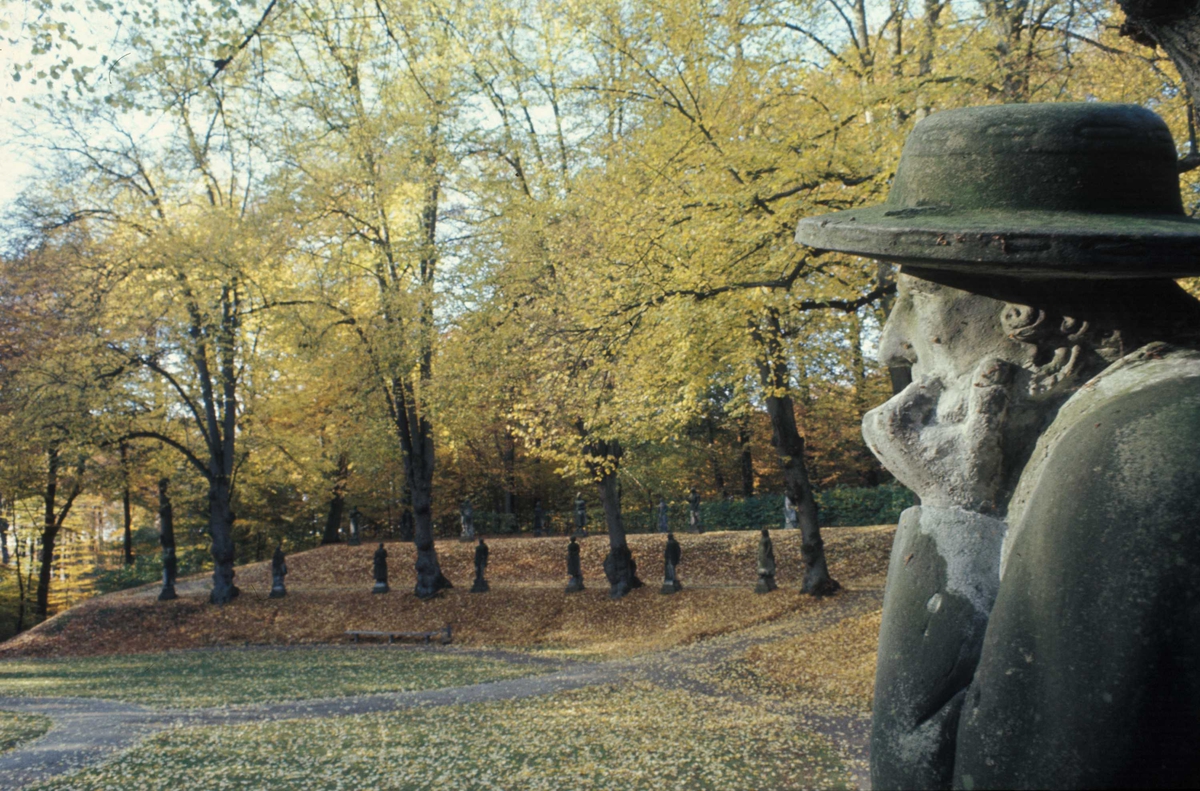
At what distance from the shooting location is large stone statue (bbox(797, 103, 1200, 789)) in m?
1.50

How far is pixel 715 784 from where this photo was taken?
7.22 m

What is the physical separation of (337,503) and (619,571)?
17.7m

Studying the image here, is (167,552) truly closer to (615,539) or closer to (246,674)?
(246,674)

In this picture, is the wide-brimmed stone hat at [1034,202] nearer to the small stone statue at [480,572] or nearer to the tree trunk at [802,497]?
the tree trunk at [802,497]

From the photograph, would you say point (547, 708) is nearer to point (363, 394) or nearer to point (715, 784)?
point (715, 784)

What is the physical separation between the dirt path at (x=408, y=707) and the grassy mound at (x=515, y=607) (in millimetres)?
1545

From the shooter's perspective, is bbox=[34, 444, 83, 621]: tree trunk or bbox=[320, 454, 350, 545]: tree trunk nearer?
bbox=[34, 444, 83, 621]: tree trunk

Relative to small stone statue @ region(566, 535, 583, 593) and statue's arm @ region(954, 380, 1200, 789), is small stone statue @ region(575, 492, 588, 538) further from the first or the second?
statue's arm @ region(954, 380, 1200, 789)

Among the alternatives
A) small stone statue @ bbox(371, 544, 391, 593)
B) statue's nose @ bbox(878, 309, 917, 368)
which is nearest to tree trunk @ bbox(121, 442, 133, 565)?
small stone statue @ bbox(371, 544, 391, 593)

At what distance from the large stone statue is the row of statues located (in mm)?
17777

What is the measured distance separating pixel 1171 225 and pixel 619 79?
12.4 m

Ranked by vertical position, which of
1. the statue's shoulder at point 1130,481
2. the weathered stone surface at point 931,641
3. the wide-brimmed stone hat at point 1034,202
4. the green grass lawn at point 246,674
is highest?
the wide-brimmed stone hat at point 1034,202

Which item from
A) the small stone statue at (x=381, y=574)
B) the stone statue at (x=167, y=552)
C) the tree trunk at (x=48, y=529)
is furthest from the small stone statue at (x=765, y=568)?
the tree trunk at (x=48, y=529)

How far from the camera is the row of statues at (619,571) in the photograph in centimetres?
1952
